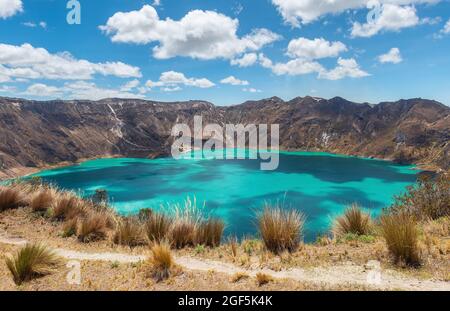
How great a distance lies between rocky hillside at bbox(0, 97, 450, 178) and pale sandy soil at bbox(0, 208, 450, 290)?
76160 millimetres

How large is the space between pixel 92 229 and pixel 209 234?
121 inches

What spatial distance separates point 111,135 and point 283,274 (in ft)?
420

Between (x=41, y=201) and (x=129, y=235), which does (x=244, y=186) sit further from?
(x=129, y=235)

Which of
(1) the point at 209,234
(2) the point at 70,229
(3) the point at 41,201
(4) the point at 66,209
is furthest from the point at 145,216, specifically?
(3) the point at 41,201

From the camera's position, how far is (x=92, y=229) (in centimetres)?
834

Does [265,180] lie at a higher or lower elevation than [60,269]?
lower

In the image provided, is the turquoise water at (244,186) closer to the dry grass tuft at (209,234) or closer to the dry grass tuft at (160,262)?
the dry grass tuft at (209,234)

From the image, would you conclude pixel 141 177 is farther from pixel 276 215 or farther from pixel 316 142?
pixel 316 142

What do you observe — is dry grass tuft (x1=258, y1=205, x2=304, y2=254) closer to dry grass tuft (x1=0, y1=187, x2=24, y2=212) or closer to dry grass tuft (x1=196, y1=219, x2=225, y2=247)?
dry grass tuft (x1=196, y1=219, x2=225, y2=247)

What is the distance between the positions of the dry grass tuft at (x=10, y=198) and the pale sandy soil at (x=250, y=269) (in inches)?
117

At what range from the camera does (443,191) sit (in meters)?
10.4

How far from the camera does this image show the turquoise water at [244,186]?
4156 cm

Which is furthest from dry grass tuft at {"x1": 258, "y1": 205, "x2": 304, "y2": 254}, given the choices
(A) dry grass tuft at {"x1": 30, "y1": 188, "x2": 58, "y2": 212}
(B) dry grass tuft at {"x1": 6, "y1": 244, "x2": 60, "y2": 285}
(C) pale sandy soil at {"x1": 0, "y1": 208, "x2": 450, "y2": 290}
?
(A) dry grass tuft at {"x1": 30, "y1": 188, "x2": 58, "y2": 212}
